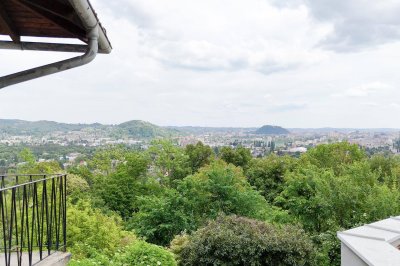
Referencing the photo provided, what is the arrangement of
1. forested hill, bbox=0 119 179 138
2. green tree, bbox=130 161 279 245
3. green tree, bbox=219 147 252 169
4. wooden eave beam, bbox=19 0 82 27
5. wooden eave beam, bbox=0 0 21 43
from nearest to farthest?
wooden eave beam, bbox=19 0 82 27, wooden eave beam, bbox=0 0 21 43, green tree, bbox=130 161 279 245, green tree, bbox=219 147 252 169, forested hill, bbox=0 119 179 138

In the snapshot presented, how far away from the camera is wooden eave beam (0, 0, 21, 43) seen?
3.15 meters

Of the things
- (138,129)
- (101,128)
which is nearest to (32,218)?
(138,129)

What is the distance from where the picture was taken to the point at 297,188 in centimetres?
1848

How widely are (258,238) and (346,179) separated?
6.00m

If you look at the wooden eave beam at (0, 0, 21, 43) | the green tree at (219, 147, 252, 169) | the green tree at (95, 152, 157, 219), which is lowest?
the green tree at (95, 152, 157, 219)

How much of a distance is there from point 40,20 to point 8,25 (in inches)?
11.0

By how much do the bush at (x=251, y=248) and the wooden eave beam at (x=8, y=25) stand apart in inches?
332

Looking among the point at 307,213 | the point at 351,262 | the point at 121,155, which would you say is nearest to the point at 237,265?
the point at 307,213

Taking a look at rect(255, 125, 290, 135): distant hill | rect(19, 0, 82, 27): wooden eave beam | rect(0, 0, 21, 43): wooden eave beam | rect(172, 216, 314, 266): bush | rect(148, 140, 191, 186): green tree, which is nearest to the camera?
rect(19, 0, 82, 27): wooden eave beam

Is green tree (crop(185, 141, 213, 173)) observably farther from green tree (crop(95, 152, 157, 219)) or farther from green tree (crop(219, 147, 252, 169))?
green tree (crop(95, 152, 157, 219))

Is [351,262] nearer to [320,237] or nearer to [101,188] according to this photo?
[320,237]

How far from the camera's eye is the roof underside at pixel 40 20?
303 cm

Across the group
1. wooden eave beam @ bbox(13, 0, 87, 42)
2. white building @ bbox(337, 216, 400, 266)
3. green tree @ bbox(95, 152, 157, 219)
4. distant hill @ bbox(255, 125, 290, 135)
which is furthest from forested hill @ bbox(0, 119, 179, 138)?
distant hill @ bbox(255, 125, 290, 135)

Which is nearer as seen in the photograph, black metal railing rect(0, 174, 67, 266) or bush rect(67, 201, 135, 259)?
black metal railing rect(0, 174, 67, 266)
